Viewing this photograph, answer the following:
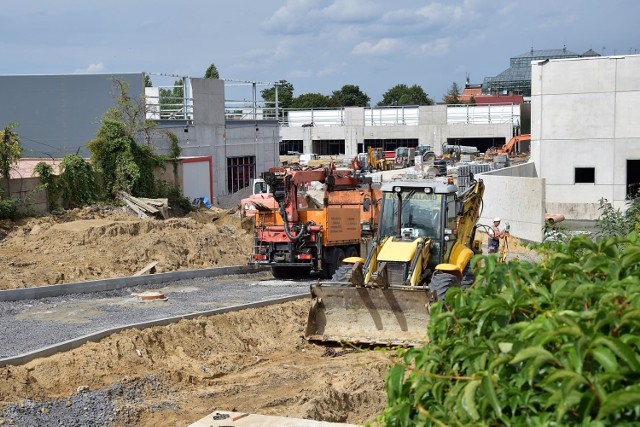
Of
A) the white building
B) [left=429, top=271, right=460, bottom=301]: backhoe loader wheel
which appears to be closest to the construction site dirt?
[left=429, top=271, right=460, bottom=301]: backhoe loader wheel

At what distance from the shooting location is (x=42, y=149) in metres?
37.8

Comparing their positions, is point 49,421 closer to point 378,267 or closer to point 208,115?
point 378,267

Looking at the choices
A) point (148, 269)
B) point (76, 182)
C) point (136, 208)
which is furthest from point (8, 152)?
point (148, 269)

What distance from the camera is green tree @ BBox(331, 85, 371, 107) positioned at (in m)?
137

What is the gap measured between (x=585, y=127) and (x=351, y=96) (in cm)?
9741

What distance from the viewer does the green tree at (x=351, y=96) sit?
5393 inches

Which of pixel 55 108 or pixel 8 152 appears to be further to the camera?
pixel 55 108

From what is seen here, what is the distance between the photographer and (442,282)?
46.3 ft

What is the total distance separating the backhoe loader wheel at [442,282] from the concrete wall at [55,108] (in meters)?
25.8

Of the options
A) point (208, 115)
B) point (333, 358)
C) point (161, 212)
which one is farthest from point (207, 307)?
point (208, 115)

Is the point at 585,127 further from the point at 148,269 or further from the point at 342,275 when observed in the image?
the point at 342,275

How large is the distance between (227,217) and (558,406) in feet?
89.9

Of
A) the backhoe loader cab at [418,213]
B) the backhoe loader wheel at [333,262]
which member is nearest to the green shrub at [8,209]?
the backhoe loader wheel at [333,262]

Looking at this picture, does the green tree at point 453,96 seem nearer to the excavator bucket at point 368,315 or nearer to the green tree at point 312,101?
the green tree at point 312,101
